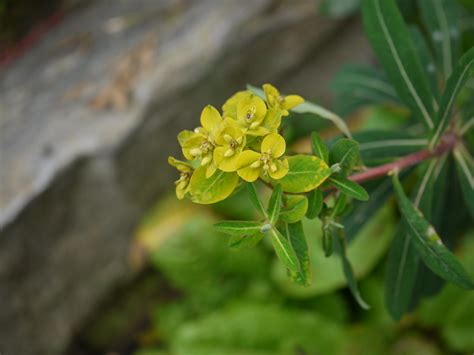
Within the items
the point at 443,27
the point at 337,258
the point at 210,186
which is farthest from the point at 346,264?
the point at 337,258

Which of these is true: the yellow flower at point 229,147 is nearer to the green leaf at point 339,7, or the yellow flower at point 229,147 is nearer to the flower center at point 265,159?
the flower center at point 265,159

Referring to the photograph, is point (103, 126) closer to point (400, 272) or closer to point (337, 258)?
point (337, 258)

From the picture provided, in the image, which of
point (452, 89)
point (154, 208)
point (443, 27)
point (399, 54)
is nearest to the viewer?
point (452, 89)

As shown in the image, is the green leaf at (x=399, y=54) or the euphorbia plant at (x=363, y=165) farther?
the green leaf at (x=399, y=54)

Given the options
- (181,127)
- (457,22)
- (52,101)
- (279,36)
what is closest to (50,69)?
(52,101)

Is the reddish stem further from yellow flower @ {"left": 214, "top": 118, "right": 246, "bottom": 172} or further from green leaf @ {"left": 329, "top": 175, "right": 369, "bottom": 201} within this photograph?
yellow flower @ {"left": 214, "top": 118, "right": 246, "bottom": 172}

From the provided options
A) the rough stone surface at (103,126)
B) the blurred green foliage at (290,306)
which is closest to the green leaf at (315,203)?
the blurred green foliage at (290,306)
